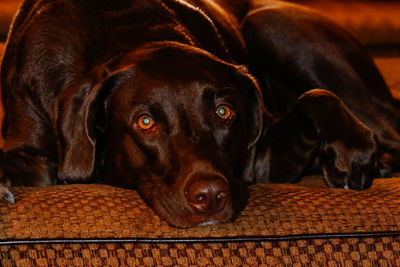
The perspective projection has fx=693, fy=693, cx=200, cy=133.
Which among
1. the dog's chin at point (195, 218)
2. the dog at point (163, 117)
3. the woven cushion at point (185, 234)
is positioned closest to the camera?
the woven cushion at point (185, 234)

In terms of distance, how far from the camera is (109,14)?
2.33m

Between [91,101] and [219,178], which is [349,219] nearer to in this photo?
[219,178]

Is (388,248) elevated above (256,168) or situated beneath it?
A: elevated above

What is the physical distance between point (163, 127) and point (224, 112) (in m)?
0.21

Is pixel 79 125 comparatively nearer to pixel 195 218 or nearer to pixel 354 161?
pixel 195 218

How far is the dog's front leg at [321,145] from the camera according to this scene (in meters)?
2.17

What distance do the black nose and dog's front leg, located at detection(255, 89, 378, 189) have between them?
0.58 metres

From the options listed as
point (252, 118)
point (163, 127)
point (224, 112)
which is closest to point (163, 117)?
point (163, 127)

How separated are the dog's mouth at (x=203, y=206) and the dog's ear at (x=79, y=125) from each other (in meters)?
0.37

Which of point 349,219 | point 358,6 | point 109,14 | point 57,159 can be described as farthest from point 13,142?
point 358,6

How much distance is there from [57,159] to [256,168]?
27.5 inches

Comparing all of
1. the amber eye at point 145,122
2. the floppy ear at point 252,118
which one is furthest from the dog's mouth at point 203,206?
the floppy ear at point 252,118

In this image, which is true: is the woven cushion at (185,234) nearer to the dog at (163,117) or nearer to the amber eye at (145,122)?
the dog at (163,117)

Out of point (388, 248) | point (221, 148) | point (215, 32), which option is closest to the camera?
point (388, 248)
